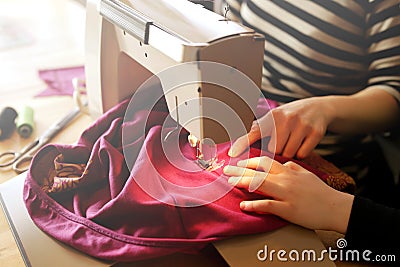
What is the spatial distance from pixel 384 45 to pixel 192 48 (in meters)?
0.42

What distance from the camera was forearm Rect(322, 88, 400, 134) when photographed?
Result: 32.7 inches

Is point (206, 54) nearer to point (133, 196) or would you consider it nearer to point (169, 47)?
point (169, 47)

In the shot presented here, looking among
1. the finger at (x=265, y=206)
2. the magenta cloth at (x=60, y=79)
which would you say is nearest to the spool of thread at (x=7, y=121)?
the magenta cloth at (x=60, y=79)

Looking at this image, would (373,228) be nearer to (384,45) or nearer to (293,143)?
(293,143)

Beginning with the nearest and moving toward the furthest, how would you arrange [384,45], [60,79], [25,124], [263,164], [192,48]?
[192,48] < [263,164] < [384,45] < [25,124] < [60,79]

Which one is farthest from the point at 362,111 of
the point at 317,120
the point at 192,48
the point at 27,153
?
the point at 27,153

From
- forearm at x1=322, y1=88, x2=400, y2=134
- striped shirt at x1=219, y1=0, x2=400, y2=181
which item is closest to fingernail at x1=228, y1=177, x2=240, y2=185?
forearm at x1=322, y1=88, x2=400, y2=134

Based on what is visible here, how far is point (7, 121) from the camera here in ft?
3.18

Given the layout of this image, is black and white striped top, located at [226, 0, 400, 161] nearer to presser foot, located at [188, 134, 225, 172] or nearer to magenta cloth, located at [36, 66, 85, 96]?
presser foot, located at [188, 134, 225, 172]

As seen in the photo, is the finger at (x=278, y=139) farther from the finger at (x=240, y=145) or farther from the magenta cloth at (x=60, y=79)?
the magenta cloth at (x=60, y=79)

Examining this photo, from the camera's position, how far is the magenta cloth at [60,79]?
43.6 inches

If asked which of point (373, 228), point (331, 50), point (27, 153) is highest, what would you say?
point (331, 50)

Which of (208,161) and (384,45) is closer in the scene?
(208,161)

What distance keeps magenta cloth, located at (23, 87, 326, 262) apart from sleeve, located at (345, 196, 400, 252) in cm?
9
